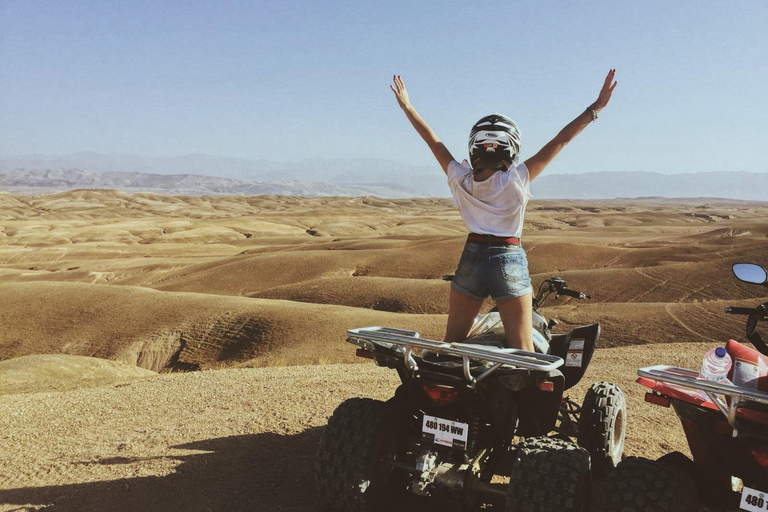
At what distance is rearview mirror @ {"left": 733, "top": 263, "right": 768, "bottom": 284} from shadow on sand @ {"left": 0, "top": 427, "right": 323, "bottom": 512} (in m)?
3.45

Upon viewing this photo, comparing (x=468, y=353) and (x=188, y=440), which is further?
(x=188, y=440)

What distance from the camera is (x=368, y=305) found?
917 inches

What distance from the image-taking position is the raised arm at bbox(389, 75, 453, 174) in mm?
4617

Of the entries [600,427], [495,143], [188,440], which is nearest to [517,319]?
[495,143]

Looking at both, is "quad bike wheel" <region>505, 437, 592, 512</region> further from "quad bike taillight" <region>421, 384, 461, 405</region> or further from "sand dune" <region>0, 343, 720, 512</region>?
"sand dune" <region>0, 343, 720, 512</region>

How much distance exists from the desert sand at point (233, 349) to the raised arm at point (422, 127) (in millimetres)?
2892

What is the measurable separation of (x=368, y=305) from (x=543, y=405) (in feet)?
61.7

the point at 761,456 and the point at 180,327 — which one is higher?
the point at 761,456

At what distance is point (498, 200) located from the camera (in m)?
4.25

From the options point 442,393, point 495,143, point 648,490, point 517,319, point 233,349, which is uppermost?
point 495,143

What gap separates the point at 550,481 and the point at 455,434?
2.15 feet

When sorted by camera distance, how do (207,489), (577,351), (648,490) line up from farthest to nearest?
(577,351), (207,489), (648,490)

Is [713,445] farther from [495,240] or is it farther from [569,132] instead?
[569,132]

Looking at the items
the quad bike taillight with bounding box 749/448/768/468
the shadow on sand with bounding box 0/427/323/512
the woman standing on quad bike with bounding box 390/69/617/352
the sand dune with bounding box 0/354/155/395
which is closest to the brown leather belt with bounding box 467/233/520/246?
the woman standing on quad bike with bounding box 390/69/617/352
